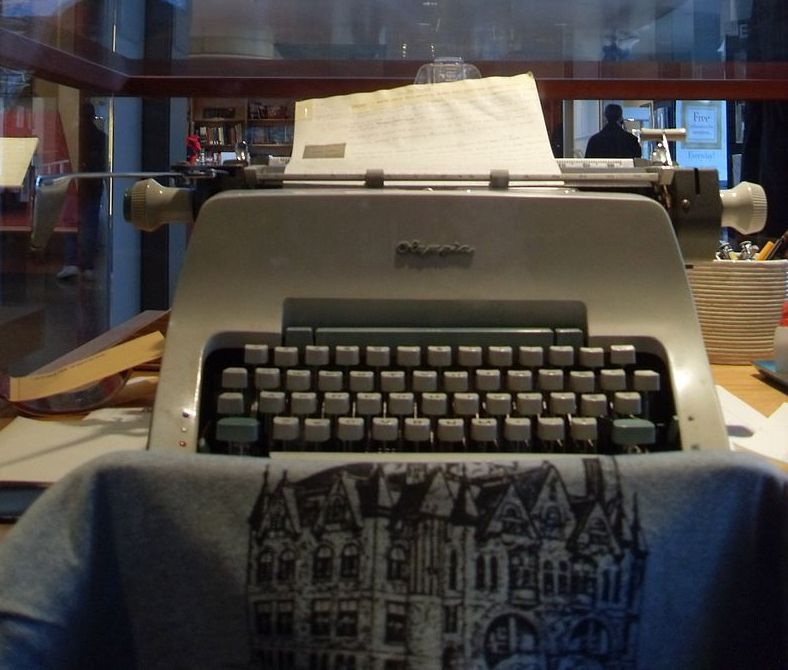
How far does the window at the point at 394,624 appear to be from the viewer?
0.48m

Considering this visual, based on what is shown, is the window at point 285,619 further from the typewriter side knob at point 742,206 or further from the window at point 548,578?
the typewriter side knob at point 742,206

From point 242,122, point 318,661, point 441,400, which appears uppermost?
point 242,122

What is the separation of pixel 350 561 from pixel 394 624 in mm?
42

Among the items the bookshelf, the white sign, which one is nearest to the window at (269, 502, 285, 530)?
the bookshelf

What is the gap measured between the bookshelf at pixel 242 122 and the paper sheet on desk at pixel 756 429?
0.85 m

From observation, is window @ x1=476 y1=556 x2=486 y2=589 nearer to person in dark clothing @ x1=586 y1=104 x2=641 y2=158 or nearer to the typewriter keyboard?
the typewriter keyboard

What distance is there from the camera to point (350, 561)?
0.48 meters

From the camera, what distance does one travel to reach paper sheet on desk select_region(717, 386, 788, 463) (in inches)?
33.9

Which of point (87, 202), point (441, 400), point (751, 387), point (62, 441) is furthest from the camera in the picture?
point (87, 202)

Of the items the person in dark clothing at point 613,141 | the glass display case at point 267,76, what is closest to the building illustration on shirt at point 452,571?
the glass display case at point 267,76

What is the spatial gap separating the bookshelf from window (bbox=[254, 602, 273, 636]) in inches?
43.2

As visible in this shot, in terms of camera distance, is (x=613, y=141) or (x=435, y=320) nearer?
(x=435, y=320)

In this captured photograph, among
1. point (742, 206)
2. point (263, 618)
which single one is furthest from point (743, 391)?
point (263, 618)

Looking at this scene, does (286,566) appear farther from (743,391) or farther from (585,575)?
(743,391)
